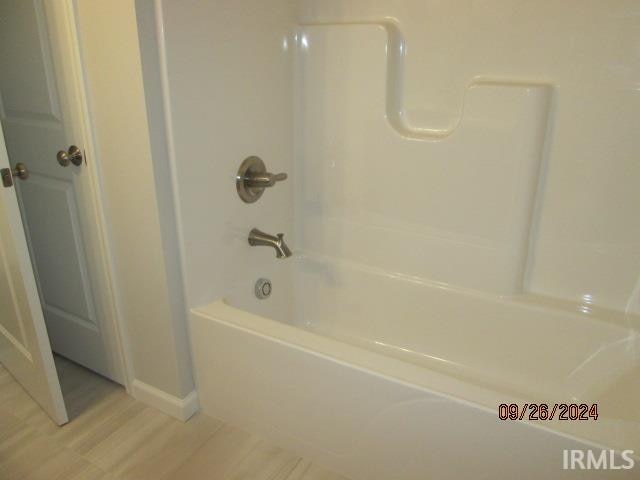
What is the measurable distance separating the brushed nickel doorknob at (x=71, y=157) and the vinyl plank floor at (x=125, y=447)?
0.89 meters

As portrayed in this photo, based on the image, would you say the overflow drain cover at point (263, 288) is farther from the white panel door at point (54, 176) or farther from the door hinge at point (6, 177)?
the door hinge at point (6, 177)

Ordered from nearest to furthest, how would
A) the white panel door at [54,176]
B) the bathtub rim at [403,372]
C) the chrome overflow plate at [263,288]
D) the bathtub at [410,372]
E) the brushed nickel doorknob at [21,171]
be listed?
the bathtub rim at [403,372] < the bathtub at [410,372] < the white panel door at [54,176] < the brushed nickel doorknob at [21,171] < the chrome overflow plate at [263,288]

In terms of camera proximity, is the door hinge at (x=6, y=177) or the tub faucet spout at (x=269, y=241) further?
the tub faucet spout at (x=269, y=241)

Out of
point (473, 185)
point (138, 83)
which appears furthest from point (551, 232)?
point (138, 83)

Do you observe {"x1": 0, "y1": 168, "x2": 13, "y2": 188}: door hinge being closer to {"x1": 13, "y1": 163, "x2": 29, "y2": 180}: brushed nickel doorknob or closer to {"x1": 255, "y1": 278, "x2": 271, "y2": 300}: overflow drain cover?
{"x1": 13, "y1": 163, "x2": 29, "y2": 180}: brushed nickel doorknob

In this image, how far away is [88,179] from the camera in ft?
5.06

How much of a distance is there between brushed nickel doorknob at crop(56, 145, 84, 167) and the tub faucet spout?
61cm

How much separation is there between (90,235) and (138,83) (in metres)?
0.61

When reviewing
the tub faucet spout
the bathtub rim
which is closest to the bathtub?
the bathtub rim

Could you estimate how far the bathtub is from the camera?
1.13m

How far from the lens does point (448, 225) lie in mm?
1727

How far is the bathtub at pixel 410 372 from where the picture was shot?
113 cm
